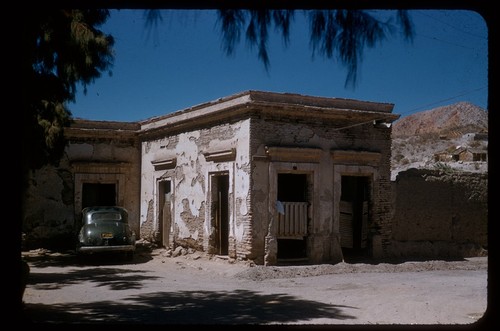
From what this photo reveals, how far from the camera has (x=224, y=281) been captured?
12.0 m

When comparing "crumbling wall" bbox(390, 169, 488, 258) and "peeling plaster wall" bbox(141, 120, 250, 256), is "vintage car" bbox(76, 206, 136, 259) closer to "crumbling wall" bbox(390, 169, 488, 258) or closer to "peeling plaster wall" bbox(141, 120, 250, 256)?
"peeling plaster wall" bbox(141, 120, 250, 256)

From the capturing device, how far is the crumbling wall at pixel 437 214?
15.6 meters

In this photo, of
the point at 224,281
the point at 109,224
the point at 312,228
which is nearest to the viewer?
the point at 224,281

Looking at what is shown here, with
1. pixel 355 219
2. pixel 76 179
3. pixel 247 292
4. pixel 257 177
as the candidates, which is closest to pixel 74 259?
pixel 76 179

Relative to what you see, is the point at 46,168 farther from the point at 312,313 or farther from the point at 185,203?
the point at 312,313

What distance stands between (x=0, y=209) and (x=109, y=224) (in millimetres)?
13450

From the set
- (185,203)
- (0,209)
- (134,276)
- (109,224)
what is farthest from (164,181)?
(0,209)

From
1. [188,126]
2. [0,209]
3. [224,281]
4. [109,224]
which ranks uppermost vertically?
[188,126]

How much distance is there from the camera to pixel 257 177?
44.7 ft

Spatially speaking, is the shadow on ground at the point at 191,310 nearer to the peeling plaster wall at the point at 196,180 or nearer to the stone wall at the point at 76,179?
the peeling plaster wall at the point at 196,180

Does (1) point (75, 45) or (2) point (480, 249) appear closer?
(1) point (75, 45)

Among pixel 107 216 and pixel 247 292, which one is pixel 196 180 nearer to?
pixel 107 216

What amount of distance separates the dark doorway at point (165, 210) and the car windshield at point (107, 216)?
2293mm

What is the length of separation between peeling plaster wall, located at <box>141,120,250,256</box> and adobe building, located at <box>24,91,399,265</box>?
0.12 feet
